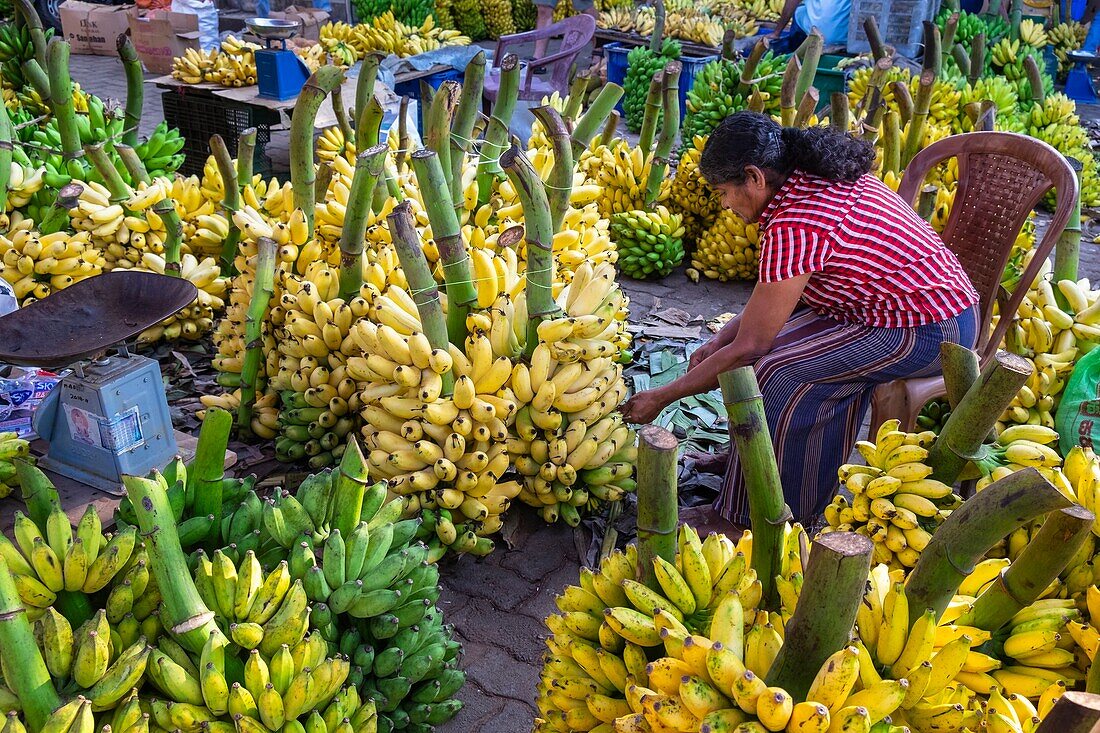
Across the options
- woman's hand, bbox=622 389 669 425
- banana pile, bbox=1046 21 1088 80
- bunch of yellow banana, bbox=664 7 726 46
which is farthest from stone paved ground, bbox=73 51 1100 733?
banana pile, bbox=1046 21 1088 80

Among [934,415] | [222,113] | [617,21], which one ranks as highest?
[617,21]

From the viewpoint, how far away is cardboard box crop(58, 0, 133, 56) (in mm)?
12156

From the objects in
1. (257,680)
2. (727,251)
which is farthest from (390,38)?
(257,680)

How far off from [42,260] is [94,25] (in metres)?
10.4

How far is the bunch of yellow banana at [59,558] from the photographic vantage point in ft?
5.24

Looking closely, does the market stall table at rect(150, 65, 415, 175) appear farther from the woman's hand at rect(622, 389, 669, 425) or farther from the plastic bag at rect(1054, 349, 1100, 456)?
the plastic bag at rect(1054, 349, 1100, 456)

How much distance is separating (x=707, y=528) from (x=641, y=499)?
1.84 metres

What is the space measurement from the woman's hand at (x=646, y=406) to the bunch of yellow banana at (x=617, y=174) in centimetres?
293

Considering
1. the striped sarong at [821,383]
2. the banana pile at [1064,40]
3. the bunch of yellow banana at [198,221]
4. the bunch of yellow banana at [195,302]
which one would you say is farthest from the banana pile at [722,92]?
the banana pile at [1064,40]

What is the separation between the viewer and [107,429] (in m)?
2.55

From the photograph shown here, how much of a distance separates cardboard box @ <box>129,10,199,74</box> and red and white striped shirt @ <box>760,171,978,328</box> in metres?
9.75

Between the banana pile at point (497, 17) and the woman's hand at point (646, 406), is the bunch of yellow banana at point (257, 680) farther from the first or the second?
the banana pile at point (497, 17)

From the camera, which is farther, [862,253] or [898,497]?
[862,253]

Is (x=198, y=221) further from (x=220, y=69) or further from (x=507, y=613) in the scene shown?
(x=220, y=69)
